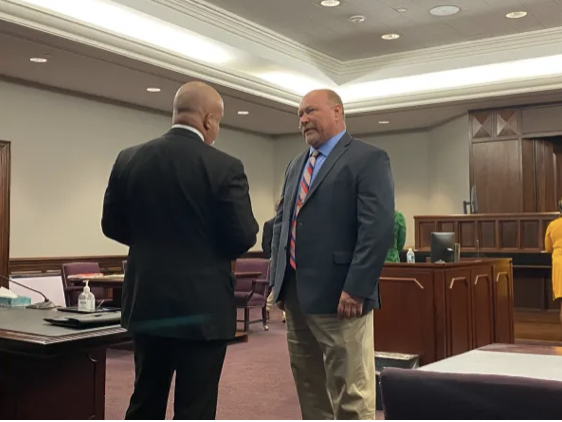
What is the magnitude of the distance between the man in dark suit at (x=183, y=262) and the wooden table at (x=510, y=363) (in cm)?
78

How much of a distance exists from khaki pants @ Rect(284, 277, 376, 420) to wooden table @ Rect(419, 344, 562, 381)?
810 mm

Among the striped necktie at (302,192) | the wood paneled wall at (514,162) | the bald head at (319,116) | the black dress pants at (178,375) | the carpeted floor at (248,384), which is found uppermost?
the wood paneled wall at (514,162)

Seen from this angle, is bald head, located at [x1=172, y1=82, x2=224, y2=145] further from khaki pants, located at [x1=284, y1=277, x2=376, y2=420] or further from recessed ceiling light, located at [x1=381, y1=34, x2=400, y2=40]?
recessed ceiling light, located at [x1=381, y1=34, x2=400, y2=40]

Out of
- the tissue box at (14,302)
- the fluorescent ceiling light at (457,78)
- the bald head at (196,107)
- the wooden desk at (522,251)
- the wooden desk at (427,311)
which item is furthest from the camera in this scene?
the fluorescent ceiling light at (457,78)

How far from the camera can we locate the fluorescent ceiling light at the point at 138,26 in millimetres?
6016

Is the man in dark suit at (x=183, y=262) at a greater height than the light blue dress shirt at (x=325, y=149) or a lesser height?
lesser

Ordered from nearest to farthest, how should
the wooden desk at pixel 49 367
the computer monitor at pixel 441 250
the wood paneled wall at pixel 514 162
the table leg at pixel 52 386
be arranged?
the wooden desk at pixel 49 367
the table leg at pixel 52 386
the computer monitor at pixel 441 250
the wood paneled wall at pixel 514 162

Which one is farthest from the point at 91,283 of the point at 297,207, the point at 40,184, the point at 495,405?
the point at 495,405

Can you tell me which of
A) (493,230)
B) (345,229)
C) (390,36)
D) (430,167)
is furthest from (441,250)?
(430,167)

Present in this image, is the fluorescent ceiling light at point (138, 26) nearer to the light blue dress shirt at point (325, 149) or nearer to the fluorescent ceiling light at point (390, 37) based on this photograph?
the fluorescent ceiling light at point (390, 37)

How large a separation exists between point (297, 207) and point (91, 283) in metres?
4.36

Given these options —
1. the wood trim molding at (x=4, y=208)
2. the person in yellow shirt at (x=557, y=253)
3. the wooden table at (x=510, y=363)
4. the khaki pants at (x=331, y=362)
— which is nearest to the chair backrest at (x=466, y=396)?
the wooden table at (x=510, y=363)

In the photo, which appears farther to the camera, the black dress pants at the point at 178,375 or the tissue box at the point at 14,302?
the tissue box at the point at 14,302

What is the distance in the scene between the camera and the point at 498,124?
9367 mm
